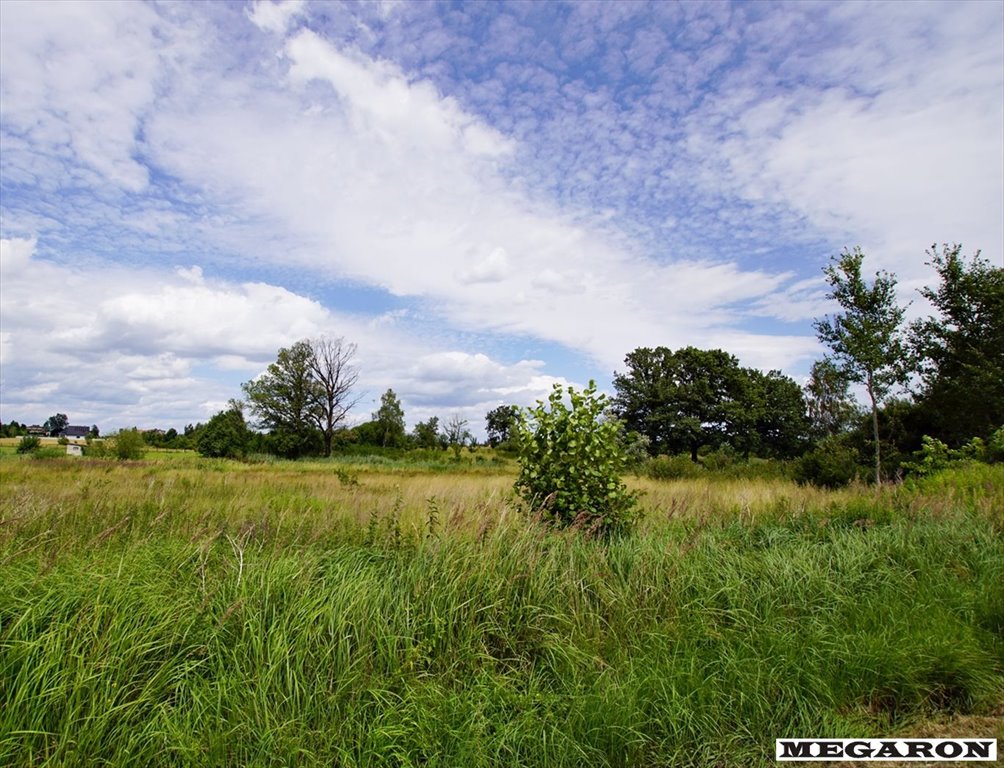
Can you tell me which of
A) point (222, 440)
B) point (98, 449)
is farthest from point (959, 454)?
point (222, 440)

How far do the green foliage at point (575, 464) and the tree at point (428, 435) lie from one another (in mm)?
56721

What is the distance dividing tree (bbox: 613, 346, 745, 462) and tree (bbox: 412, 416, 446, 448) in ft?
77.0

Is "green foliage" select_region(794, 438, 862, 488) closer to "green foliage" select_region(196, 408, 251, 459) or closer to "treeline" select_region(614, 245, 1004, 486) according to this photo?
"treeline" select_region(614, 245, 1004, 486)

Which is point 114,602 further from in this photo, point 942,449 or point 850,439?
point 850,439

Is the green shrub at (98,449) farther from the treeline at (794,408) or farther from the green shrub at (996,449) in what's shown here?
the green shrub at (996,449)

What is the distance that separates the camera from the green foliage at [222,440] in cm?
4812

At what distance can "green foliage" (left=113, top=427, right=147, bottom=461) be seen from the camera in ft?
109

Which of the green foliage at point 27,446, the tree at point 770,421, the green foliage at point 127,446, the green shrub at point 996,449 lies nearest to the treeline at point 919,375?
the green shrub at point 996,449

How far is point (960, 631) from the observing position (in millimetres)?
4273

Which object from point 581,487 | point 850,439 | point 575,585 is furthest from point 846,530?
point 850,439

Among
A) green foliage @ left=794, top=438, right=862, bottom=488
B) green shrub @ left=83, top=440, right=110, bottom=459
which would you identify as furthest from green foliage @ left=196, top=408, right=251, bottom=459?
green foliage @ left=794, top=438, right=862, bottom=488

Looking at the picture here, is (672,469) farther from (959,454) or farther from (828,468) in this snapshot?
(959,454)

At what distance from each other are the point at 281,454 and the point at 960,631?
56.5 meters

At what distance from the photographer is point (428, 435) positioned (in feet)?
214
